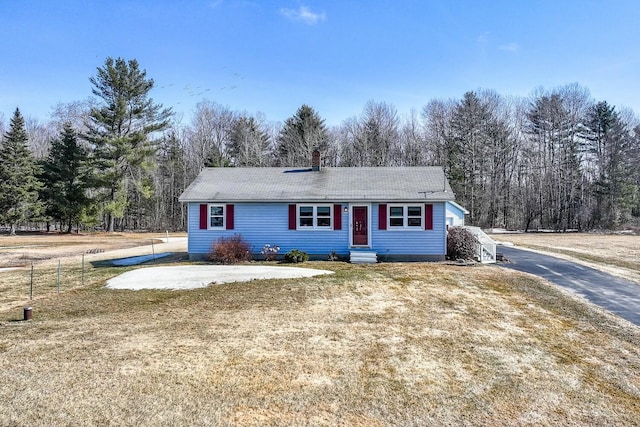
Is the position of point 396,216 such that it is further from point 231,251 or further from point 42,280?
point 42,280

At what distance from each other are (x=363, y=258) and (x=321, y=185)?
414 centimetres

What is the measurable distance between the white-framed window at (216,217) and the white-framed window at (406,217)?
7.32m

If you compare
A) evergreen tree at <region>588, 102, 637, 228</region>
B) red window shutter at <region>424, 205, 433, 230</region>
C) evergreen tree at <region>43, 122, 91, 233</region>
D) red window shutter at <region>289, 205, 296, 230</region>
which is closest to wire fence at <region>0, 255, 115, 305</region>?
red window shutter at <region>289, 205, 296, 230</region>

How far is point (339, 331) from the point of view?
750 centimetres

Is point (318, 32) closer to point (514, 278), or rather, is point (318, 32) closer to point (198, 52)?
point (198, 52)

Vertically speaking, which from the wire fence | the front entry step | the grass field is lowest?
the grass field

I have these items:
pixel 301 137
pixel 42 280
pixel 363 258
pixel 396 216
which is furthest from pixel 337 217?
pixel 301 137

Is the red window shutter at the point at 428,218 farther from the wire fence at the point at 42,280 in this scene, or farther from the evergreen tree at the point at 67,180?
the evergreen tree at the point at 67,180

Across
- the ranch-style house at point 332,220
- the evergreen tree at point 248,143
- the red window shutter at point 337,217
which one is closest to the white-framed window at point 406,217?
the ranch-style house at point 332,220

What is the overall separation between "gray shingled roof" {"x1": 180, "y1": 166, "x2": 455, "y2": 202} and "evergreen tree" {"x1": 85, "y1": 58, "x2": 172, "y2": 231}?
18.4 metres

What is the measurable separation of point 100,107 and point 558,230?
46327mm

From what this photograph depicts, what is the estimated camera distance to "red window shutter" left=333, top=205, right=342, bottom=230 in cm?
1697

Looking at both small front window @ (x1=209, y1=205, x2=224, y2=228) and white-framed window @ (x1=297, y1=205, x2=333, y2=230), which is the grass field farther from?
small front window @ (x1=209, y1=205, x2=224, y2=228)

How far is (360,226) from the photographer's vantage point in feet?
55.8
